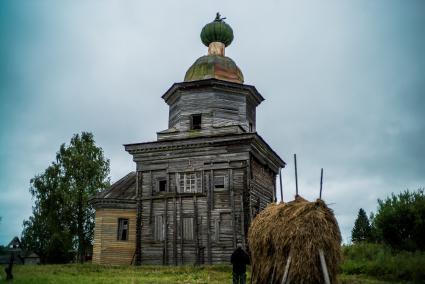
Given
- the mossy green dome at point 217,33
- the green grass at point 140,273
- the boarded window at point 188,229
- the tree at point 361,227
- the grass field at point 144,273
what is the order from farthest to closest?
the tree at point 361,227
the mossy green dome at point 217,33
the boarded window at point 188,229
the green grass at point 140,273
the grass field at point 144,273

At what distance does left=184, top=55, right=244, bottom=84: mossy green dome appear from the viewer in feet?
96.7

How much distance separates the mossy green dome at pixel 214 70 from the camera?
29469 mm

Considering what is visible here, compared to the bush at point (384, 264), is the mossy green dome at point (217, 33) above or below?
above

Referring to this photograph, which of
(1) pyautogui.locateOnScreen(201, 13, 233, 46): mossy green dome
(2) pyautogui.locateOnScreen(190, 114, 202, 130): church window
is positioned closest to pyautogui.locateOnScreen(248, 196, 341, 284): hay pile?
(2) pyautogui.locateOnScreen(190, 114, 202, 130): church window

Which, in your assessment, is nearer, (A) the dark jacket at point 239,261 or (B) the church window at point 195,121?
(A) the dark jacket at point 239,261

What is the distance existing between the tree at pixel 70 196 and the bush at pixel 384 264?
25.5m

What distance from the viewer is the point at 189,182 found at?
2644 cm

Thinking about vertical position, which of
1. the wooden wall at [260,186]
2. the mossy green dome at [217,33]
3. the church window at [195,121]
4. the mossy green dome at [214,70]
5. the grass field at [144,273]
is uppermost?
the mossy green dome at [217,33]

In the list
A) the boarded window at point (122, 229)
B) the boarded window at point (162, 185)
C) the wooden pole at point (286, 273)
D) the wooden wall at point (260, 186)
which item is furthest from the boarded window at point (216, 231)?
the wooden pole at point (286, 273)

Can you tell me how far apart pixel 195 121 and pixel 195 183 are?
15.0ft

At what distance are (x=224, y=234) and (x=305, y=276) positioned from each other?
43.4ft

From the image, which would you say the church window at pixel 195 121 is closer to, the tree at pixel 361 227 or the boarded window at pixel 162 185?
the boarded window at pixel 162 185

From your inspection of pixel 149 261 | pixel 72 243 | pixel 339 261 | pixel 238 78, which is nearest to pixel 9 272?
pixel 149 261

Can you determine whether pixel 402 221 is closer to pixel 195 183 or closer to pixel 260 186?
pixel 260 186
